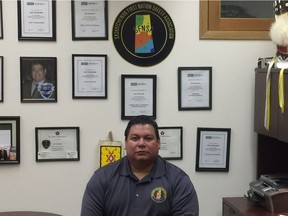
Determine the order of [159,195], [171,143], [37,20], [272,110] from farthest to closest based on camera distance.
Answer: [171,143], [37,20], [272,110], [159,195]

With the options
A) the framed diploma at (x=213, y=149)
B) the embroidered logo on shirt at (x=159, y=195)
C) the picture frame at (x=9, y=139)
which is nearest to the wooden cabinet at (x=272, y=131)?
the framed diploma at (x=213, y=149)

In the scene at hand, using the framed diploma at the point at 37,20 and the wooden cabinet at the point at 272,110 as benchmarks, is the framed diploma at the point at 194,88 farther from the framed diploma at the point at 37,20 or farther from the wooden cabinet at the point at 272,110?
the framed diploma at the point at 37,20

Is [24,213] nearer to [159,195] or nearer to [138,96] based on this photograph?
[159,195]

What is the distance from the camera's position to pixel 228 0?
8.98 ft

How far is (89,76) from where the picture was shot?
2656mm

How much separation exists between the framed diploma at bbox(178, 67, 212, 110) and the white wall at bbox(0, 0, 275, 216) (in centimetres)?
4

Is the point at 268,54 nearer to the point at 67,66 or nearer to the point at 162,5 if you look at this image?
the point at 162,5

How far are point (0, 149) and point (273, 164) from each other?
1.78 meters

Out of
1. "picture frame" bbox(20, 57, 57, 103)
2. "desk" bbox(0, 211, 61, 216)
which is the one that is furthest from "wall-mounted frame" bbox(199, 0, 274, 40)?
"desk" bbox(0, 211, 61, 216)

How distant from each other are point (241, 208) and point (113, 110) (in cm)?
99

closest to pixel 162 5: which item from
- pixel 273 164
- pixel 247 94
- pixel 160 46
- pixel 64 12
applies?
pixel 160 46

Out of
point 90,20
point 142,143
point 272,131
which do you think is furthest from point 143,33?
point 272,131

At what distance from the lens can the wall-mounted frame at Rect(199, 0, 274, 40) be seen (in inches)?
106

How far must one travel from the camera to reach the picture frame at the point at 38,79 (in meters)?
2.61
